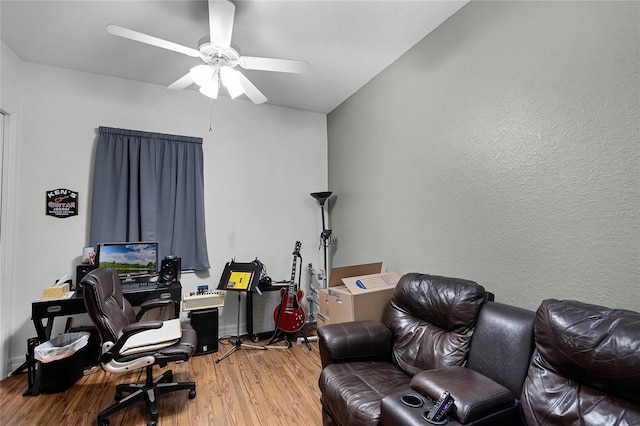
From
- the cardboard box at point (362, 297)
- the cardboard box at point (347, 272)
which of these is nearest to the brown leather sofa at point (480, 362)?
the cardboard box at point (362, 297)

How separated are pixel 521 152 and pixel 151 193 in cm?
340

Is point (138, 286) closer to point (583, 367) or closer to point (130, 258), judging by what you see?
point (130, 258)

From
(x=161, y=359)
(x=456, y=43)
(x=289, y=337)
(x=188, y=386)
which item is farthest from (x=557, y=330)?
(x=289, y=337)

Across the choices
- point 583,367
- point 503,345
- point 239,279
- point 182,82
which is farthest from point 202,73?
point 583,367

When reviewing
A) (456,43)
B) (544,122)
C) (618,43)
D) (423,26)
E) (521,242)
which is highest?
(423,26)

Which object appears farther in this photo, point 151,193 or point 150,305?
point 151,193

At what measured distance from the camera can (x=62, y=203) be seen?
2971mm

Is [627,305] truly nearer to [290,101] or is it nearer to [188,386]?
[188,386]

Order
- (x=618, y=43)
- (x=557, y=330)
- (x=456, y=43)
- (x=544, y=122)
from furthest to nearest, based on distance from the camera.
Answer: (x=456, y=43)
(x=544, y=122)
(x=618, y=43)
(x=557, y=330)

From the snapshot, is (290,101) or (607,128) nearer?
(607,128)

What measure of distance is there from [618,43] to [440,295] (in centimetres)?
157

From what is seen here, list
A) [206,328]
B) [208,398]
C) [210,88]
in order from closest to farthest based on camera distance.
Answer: [208,398] → [210,88] → [206,328]

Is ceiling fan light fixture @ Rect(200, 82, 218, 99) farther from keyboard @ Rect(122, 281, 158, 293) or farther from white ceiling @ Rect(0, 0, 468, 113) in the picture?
keyboard @ Rect(122, 281, 158, 293)

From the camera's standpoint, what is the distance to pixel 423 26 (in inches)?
95.0
